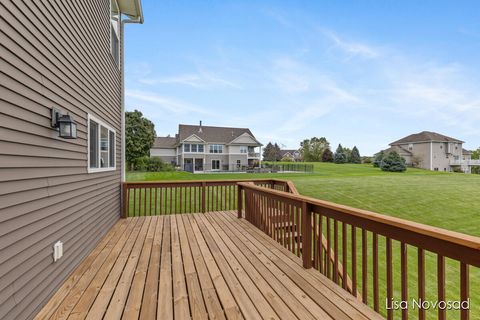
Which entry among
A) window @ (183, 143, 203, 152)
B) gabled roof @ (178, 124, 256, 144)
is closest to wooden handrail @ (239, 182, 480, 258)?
window @ (183, 143, 203, 152)

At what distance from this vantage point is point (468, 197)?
11141 millimetres

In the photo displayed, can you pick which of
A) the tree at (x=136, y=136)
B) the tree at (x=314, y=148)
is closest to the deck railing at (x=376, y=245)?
the tree at (x=136, y=136)

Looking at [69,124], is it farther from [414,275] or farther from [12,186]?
[414,275]

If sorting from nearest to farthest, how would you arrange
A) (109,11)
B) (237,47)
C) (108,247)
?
1. (108,247)
2. (109,11)
3. (237,47)

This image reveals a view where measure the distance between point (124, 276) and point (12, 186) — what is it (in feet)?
4.81

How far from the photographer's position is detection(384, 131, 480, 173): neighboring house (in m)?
35.5

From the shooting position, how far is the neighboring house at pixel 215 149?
28.6m

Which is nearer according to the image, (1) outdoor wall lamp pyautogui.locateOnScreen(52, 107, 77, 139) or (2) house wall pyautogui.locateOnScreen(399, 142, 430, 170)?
(1) outdoor wall lamp pyautogui.locateOnScreen(52, 107, 77, 139)

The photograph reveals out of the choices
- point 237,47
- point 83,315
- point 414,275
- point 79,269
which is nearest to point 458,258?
point 83,315

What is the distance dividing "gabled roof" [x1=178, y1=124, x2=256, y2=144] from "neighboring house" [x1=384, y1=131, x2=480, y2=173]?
1109 inches

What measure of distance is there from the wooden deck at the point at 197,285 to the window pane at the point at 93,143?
1.32 m

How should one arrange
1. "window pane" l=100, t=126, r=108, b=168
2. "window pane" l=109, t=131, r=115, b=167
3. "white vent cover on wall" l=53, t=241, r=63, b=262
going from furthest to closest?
"window pane" l=109, t=131, r=115, b=167 < "window pane" l=100, t=126, r=108, b=168 < "white vent cover on wall" l=53, t=241, r=63, b=262

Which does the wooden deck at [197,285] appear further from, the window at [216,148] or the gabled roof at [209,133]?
the gabled roof at [209,133]

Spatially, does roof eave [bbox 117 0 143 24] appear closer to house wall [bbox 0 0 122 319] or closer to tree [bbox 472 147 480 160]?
house wall [bbox 0 0 122 319]
